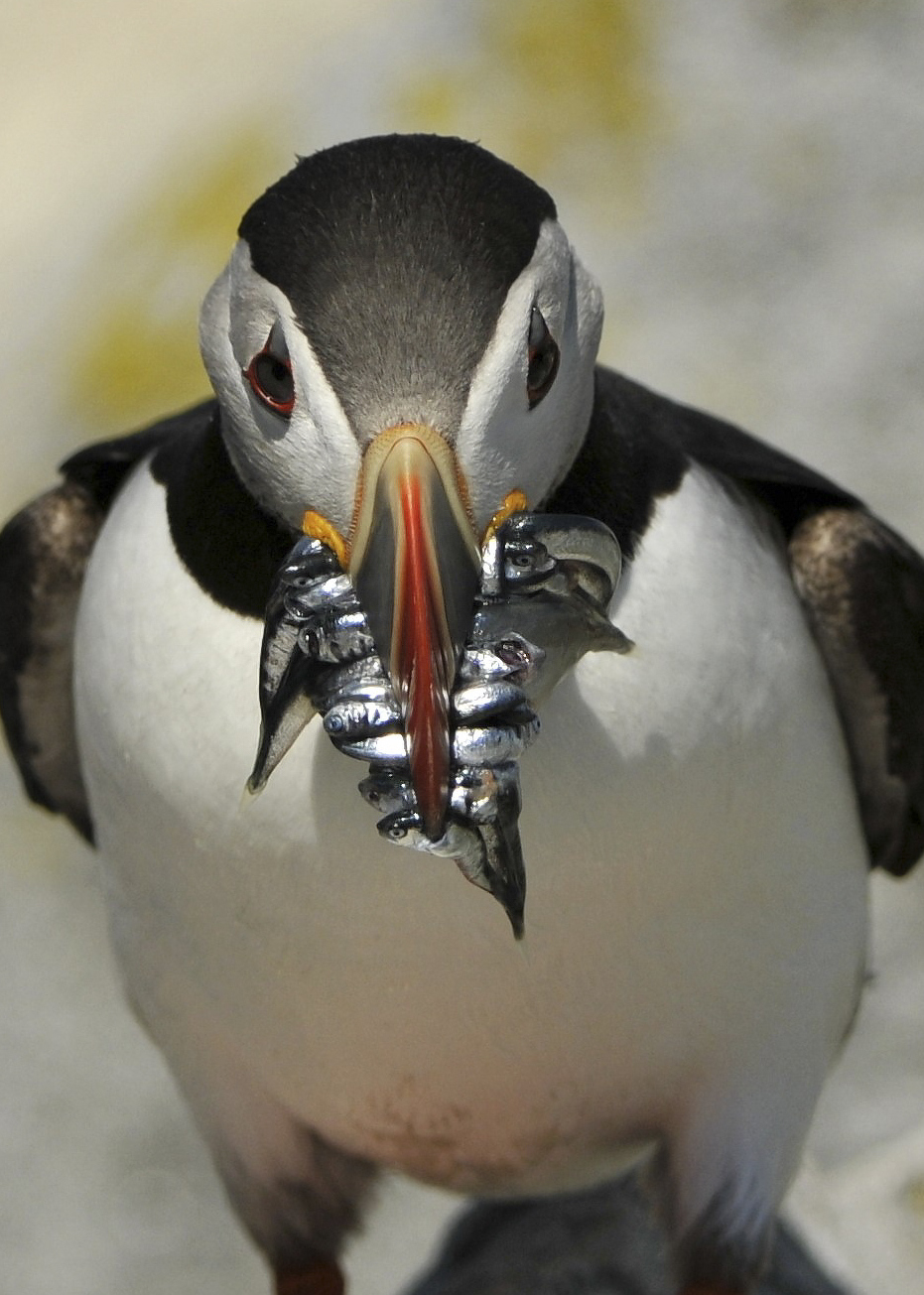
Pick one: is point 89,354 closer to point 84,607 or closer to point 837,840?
point 84,607

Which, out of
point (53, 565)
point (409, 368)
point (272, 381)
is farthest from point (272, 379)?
point (53, 565)

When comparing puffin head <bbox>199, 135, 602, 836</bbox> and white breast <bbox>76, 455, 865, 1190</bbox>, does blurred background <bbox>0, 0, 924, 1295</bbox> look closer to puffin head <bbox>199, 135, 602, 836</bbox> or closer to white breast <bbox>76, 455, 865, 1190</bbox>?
white breast <bbox>76, 455, 865, 1190</bbox>

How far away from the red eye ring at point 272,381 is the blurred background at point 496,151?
107 inches

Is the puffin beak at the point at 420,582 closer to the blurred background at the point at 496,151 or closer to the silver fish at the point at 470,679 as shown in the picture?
the silver fish at the point at 470,679

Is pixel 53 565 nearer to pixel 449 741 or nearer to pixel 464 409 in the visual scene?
pixel 464 409

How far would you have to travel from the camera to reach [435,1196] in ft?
16.3

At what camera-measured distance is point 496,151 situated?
5613 mm

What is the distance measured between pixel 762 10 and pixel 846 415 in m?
1.26

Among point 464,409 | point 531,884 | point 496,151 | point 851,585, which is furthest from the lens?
point 496,151

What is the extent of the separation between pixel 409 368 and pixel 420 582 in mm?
296

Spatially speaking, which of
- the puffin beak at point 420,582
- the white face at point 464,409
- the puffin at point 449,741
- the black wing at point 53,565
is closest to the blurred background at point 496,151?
the puffin at point 449,741

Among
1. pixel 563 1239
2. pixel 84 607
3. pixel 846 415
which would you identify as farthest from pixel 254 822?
pixel 846 415

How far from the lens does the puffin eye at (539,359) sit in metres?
2.33

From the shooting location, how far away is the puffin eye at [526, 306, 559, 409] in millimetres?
2328
